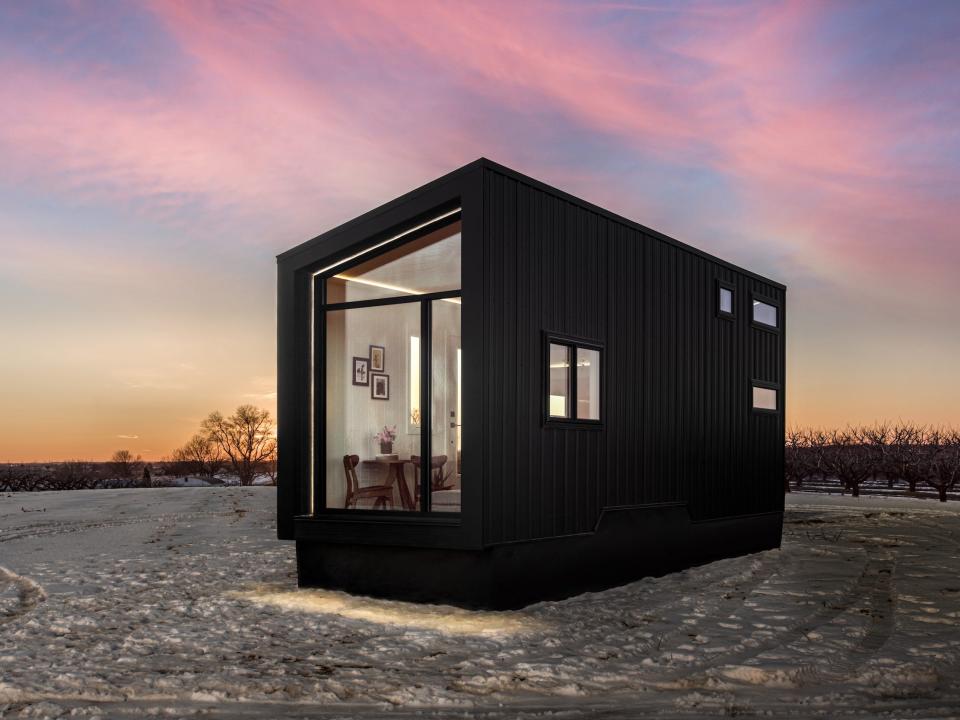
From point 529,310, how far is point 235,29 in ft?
18.4

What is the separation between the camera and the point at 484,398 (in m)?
7.25

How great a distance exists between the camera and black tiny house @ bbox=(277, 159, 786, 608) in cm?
740

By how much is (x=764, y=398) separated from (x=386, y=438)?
628 centimetres

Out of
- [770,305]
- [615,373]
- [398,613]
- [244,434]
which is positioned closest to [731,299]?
[770,305]

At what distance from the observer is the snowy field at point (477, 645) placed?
465 centimetres

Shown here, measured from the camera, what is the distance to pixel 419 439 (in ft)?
26.8

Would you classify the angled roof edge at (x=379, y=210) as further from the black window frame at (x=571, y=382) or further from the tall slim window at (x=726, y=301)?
the tall slim window at (x=726, y=301)

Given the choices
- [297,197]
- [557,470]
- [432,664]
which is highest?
[297,197]

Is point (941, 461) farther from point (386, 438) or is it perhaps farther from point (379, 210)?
point (379, 210)

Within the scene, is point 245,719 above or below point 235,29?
below

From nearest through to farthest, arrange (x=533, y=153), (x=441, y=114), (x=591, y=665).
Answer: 1. (x=591, y=665)
2. (x=441, y=114)
3. (x=533, y=153)

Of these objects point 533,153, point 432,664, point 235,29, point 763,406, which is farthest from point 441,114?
point 432,664

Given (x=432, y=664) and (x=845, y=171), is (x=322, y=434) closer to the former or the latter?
(x=432, y=664)

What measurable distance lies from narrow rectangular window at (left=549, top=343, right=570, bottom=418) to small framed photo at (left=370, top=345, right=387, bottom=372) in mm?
1667
